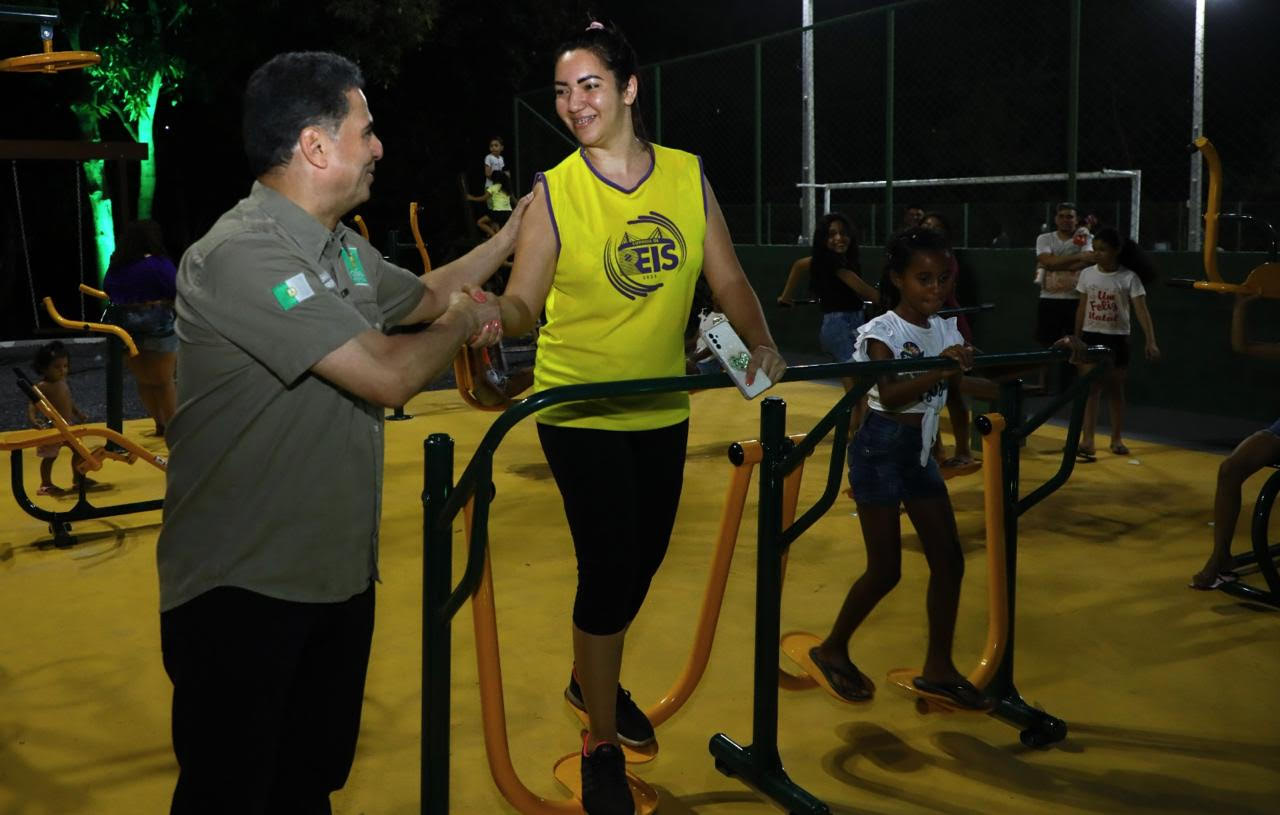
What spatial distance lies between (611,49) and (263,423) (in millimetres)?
→ 1474

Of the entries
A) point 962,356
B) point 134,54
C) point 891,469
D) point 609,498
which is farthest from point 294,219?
Result: point 134,54

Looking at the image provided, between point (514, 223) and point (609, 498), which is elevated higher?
point (514, 223)

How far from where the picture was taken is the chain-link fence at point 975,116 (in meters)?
15.2

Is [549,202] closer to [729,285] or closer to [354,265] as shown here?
[729,285]

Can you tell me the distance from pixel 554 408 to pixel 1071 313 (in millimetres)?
7726

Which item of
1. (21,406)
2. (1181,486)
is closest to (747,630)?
(1181,486)

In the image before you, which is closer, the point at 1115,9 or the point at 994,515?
the point at 994,515

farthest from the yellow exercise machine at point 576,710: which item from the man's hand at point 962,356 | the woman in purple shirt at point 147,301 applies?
the woman in purple shirt at point 147,301

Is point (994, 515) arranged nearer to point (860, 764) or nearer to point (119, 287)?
point (860, 764)

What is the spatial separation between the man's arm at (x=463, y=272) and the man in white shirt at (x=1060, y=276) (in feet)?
24.0

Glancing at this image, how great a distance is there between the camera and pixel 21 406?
40.3 feet

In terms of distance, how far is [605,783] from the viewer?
323cm

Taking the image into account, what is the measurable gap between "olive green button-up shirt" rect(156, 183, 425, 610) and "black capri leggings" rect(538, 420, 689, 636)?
0.84 metres

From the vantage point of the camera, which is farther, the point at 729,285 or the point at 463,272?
the point at 729,285
